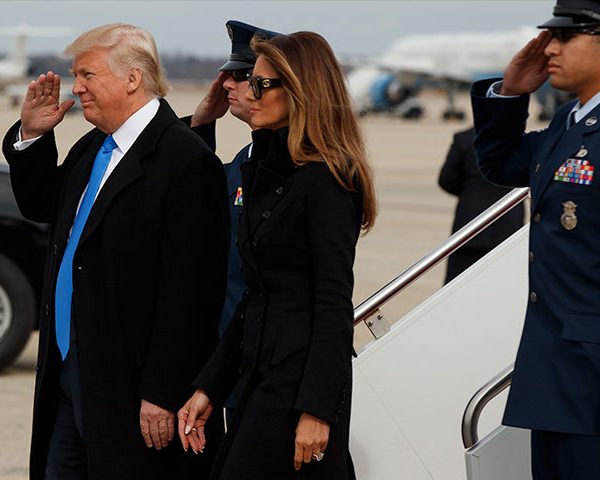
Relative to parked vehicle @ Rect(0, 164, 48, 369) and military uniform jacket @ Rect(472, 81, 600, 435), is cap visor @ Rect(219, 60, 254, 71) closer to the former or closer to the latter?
military uniform jacket @ Rect(472, 81, 600, 435)

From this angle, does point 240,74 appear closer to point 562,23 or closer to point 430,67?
point 562,23

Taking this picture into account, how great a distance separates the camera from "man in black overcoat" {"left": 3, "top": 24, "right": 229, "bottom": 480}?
382cm

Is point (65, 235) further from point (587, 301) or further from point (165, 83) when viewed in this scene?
point (587, 301)

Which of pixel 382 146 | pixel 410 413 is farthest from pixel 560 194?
pixel 382 146

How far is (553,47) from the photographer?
3.23 m

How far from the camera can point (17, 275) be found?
8.62 m

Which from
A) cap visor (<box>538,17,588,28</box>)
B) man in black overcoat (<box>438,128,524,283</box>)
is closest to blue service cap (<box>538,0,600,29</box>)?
cap visor (<box>538,17,588,28</box>)

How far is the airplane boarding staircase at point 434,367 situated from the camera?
443 centimetres

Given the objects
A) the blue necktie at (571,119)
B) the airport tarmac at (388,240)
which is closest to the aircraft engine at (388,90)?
the airport tarmac at (388,240)

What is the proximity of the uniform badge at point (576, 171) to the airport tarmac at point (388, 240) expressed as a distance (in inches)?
25.0

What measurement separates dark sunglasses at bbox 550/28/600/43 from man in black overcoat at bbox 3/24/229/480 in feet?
3.67

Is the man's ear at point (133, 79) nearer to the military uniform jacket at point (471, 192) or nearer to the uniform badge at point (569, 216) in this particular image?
the uniform badge at point (569, 216)

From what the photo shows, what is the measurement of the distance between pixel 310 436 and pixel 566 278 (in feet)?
2.30

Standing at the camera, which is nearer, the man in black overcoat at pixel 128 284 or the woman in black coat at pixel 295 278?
the woman in black coat at pixel 295 278
